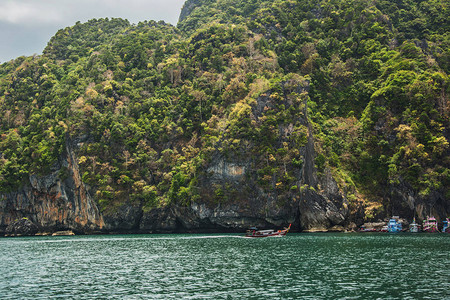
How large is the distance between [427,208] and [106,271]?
47649mm

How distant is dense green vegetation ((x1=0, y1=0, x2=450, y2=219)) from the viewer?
60.9m

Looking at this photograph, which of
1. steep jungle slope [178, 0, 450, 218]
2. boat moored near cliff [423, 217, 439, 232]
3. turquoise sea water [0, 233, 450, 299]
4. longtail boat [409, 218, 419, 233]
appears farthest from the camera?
steep jungle slope [178, 0, 450, 218]

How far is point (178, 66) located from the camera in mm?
86000

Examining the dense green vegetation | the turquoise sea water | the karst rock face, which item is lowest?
the turquoise sea water

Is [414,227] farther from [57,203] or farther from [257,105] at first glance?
[57,203]

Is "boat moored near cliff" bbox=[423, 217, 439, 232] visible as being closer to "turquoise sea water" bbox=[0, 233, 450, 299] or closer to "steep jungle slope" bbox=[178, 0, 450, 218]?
Answer: "steep jungle slope" bbox=[178, 0, 450, 218]

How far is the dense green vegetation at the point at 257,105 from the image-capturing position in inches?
2397

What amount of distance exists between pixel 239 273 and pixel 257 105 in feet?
146

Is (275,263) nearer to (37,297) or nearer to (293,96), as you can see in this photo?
(37,297)

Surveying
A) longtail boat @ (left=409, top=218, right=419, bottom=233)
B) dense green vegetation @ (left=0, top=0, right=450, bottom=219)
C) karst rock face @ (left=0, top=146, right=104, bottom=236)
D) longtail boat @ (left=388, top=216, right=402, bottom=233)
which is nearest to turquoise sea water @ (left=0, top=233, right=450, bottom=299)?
longtail boat @ (left=388, top=216, right=402, bottom=233)

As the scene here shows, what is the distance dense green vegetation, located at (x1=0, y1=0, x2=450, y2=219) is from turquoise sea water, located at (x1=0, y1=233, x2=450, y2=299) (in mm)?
26097

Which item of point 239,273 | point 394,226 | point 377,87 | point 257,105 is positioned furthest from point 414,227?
point 239,273

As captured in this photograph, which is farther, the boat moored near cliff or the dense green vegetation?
the dense green vegetation

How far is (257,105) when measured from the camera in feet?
217
